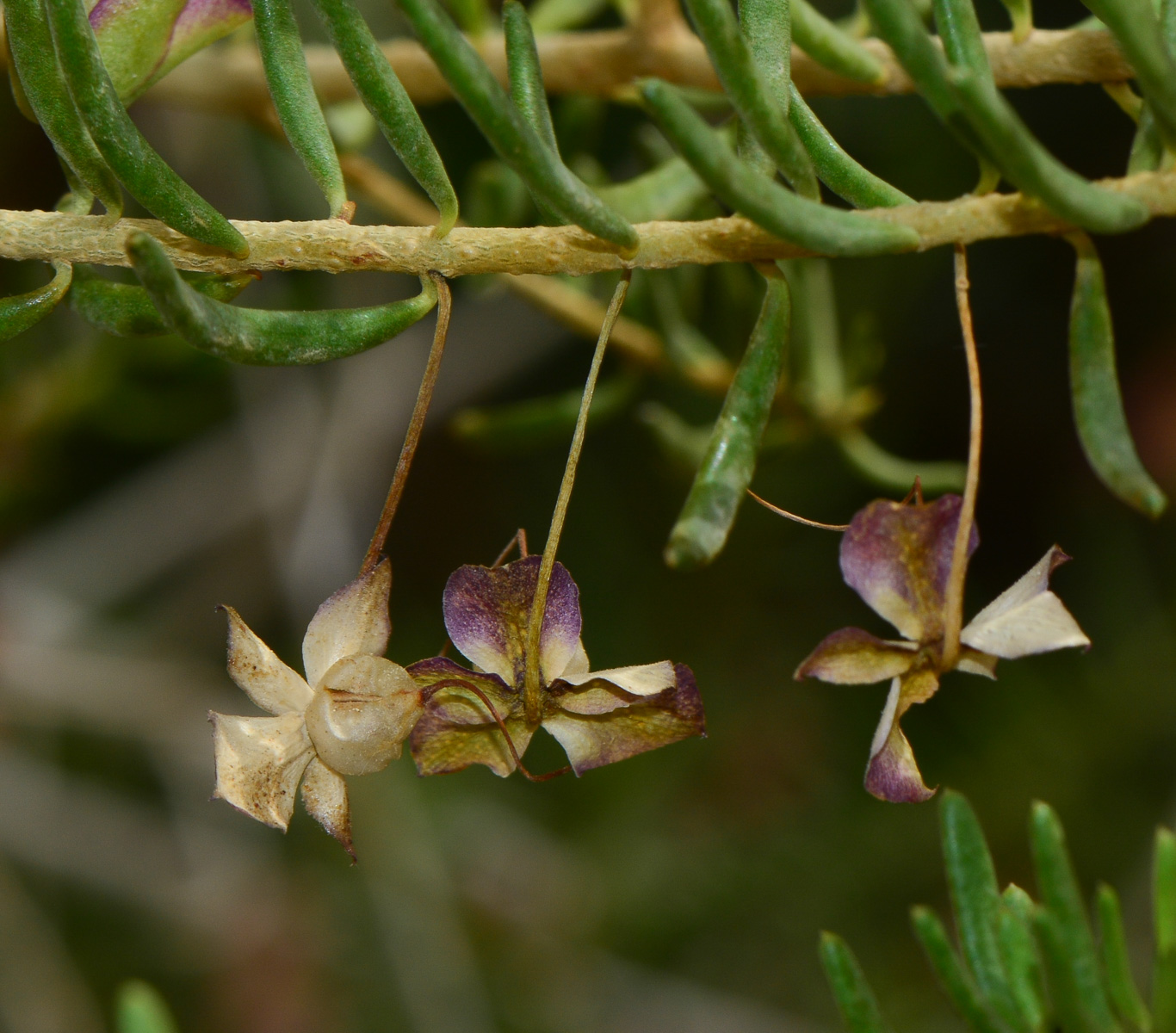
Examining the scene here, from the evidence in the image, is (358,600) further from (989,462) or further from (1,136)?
(989,462)

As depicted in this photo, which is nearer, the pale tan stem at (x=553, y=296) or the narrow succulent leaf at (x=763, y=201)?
the narrow succulent leaf at (x=763, y=201)

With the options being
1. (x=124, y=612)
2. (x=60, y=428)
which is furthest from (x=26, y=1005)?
(x=60, y=428)

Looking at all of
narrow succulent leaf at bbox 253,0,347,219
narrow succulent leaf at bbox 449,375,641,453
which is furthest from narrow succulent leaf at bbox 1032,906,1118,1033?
narrow succulent leaf at bbox 449,375,641,453

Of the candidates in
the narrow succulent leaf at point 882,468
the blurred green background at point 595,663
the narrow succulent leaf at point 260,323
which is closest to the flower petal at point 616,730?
the narrow succulent leaf at point 260,323

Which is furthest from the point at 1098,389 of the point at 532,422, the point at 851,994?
the point at 532,422

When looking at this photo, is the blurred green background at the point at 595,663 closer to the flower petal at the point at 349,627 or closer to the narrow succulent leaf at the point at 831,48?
the narrow succulent leaf at the point at 831,48
